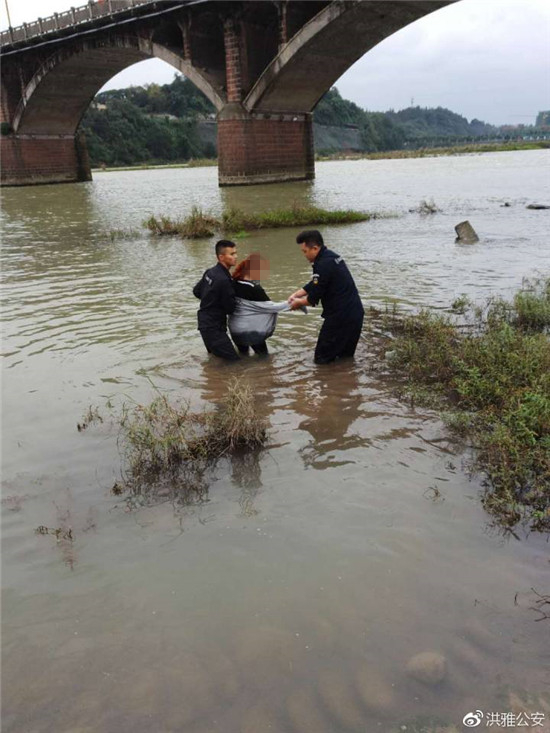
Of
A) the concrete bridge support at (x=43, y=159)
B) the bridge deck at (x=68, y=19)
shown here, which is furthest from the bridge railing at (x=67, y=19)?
the concrete bridge support at (x=43, y=159)

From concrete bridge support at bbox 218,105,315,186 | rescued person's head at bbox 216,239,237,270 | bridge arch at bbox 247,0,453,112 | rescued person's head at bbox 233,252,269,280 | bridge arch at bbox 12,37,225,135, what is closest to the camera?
rescued person's head at bbox 216,239,237,270

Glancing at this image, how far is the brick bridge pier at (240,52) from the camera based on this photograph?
3092 centimetres

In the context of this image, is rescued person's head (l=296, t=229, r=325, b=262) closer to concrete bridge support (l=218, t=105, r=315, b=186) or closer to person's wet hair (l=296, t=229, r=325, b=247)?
person's wet hair (l=296, t=229, r=325, b=247)

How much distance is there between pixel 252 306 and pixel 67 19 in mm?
41268

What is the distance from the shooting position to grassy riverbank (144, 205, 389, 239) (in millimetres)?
14923

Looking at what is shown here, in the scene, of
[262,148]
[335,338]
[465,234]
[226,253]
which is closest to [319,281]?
[335,338]

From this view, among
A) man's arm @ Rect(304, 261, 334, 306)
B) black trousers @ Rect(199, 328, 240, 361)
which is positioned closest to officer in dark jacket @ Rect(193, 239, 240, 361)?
black trousers @ Rect(199, 328, 240, 361)

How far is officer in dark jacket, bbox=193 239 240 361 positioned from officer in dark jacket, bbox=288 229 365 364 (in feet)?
2.19

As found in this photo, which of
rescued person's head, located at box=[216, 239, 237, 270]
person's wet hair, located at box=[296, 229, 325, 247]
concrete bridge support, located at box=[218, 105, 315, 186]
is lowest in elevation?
rescued person's head, located at box=[216, 239, 237, 270]

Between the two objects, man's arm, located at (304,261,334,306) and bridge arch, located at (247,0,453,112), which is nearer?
man's arm, located at (304,261,334,306)

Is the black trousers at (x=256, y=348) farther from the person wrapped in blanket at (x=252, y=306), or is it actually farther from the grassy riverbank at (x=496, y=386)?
the grassy riverbank at (x=496, y=386)

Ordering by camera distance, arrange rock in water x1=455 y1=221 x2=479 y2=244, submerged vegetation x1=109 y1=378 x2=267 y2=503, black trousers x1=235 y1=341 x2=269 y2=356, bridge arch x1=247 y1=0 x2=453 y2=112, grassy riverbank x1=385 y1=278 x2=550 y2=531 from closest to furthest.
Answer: grassy riverbank x1=385 y1=278 x2=550 y2=531 → submerged vegetation x1=109 y1=378 x2=267 y2=503 → black trousers x1=235 y1=341 x2=269 y2=356 → rock in water x1=455 y1=221 x2=479 y2=244 → bridge arch x1=247 y1=0 x2=453 y2=112

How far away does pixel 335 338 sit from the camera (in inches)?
235

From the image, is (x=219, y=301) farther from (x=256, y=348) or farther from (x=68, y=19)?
(x=68, y=19)
